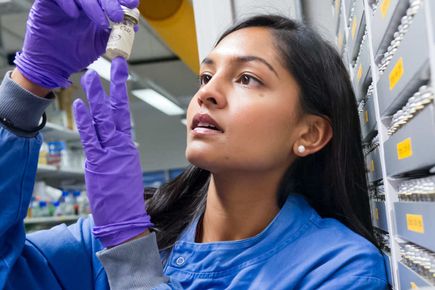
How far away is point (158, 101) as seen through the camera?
396 inches

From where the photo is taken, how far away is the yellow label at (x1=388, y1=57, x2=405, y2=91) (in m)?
0.82

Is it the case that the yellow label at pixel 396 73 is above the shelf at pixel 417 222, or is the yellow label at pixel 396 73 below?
above

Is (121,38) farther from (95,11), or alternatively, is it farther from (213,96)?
(213,96)

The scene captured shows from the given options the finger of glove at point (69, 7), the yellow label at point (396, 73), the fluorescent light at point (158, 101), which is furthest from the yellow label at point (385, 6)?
the fluorescent light at point (158, 101)

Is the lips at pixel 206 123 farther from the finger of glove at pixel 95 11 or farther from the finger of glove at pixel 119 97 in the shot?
the finger of glove at pixel 95 11

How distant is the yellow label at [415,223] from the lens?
81cm

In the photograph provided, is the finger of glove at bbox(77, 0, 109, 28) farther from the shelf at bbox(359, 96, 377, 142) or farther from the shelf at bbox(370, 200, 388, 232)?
the shelf at bbox(370, 200, 388, 232)

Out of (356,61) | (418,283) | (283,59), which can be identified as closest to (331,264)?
(418,283)

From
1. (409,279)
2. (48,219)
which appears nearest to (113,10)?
(409,279)

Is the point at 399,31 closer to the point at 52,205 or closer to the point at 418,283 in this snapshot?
the point at 418,283

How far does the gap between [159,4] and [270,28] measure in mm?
1917

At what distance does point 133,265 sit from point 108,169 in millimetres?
234

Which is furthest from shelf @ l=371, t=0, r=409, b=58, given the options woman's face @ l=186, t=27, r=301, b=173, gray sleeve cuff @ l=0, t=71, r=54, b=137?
gray sleeve cuff @ l=0, t=71, r=54, b=137

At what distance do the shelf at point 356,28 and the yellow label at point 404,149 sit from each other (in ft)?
1.37
